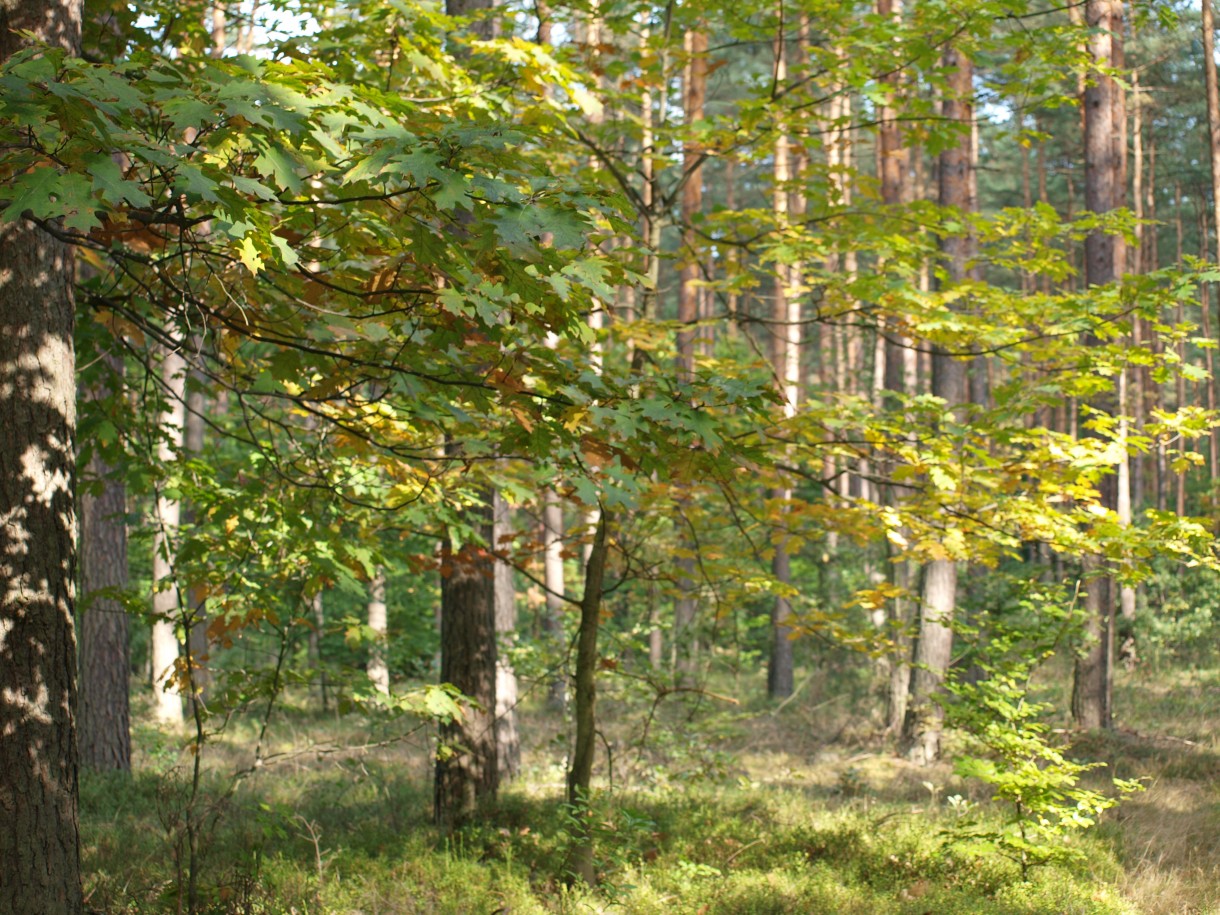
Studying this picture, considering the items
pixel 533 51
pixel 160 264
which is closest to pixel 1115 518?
pixel 533 51

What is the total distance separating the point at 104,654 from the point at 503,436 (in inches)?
336

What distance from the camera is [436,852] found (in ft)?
23.0

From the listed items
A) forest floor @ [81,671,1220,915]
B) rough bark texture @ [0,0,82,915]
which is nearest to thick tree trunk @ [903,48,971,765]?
forest floor @ [81,671,1220,915]

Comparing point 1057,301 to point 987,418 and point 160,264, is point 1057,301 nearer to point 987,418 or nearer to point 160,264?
point 987,418

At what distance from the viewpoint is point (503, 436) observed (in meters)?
4.47

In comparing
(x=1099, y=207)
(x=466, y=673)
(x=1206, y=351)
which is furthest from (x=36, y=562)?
(x=1206, y=351)

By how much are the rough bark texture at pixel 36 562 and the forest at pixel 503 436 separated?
15mm

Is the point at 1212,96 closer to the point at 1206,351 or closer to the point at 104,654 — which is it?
the point at 104,654

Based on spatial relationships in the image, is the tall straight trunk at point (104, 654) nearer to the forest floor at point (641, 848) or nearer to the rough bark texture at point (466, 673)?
the forest floor at point (641, 848)

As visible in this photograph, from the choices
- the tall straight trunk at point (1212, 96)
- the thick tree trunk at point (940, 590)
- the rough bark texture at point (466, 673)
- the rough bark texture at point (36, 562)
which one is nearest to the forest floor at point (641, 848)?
the rough bark texture at point (466, 673)

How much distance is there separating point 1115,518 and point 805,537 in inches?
73.8

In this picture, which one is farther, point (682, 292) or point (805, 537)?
point (682, 292)

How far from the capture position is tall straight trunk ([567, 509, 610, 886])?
20.1 feet

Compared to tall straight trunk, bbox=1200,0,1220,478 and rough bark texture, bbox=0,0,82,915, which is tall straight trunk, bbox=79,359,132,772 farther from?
tall straight trunk, bbox=1200,0,1220,478
